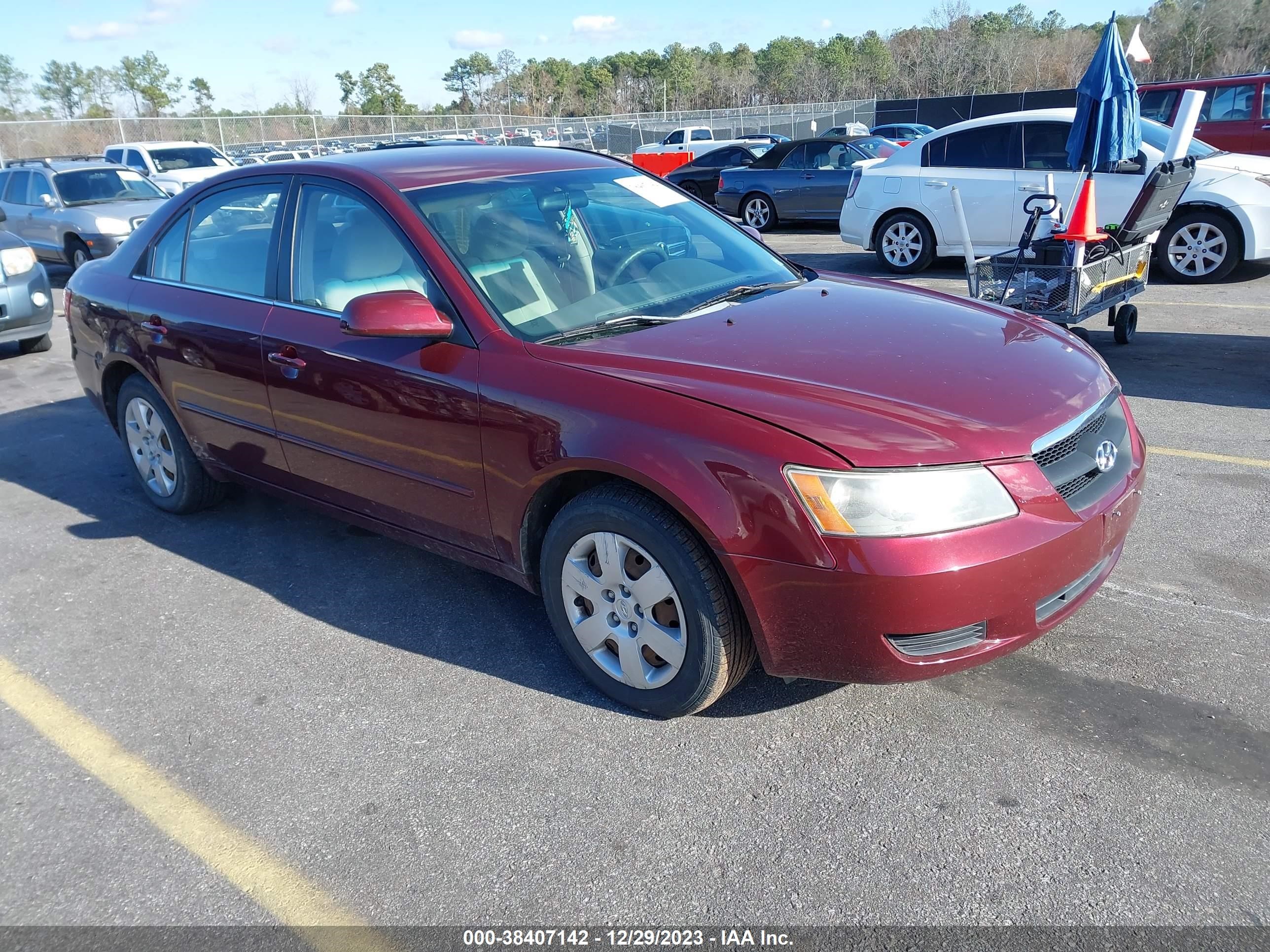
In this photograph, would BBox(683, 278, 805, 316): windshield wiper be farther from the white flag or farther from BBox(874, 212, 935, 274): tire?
BBox(874, 212, 935, 274): tire

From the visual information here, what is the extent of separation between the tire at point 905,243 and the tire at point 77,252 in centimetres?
1038

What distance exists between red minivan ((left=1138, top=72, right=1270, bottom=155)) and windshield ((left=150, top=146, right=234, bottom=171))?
14.8 metres

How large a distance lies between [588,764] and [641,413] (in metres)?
1.05

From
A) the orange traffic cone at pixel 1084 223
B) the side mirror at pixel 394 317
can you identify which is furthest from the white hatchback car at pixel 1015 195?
the side mirror at pixel 394 317

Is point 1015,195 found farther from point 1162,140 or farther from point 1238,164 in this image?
point 1238,164

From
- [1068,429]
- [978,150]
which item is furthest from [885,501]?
[978,150]

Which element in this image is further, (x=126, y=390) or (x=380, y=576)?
(x=126, y=390)

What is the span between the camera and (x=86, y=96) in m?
68.8

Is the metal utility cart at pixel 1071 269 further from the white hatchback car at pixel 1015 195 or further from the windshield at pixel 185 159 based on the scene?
the windshield at pixel 185 159

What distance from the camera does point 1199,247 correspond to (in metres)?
9.28

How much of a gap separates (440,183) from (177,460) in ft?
6.96

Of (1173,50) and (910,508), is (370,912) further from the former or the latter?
(1173,50)

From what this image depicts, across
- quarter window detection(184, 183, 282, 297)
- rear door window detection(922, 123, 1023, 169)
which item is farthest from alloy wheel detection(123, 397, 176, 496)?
rear door window detection(922, 123, 1023, 169)

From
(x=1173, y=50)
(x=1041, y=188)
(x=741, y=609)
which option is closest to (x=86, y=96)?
(x=1173, y=50)
